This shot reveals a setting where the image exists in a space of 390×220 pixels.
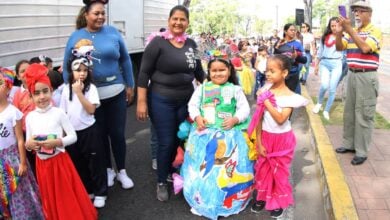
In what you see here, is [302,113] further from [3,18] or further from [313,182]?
[3,18]

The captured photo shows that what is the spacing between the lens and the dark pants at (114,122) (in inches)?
149

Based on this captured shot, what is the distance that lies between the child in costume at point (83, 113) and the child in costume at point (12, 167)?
0.47 m

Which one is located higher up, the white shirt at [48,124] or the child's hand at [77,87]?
the child's hand at [77,87]

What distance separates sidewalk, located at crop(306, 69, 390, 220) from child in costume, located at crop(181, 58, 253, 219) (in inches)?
40.7

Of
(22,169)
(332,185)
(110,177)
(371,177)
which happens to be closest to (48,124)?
(22,169)

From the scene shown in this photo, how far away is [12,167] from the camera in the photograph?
301 centimetres

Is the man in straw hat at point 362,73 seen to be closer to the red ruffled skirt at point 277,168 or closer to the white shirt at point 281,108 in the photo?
the white shirt at point 281,108

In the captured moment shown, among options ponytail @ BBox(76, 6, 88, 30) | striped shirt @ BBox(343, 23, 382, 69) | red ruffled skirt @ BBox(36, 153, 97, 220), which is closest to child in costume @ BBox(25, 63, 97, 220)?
red ruffled skirt @ BBox(36, 153, 97, 220)

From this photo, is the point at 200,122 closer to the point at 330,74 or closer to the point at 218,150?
the point at 218,150

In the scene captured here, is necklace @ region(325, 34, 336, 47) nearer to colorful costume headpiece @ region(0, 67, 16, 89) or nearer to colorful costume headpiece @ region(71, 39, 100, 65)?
colorful costume headpiece @ region(71, 39, 100, 65)

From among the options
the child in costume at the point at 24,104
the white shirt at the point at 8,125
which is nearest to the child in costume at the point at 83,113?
the child in costume at the point at 24,104

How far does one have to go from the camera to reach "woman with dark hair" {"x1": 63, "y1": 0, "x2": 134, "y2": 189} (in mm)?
3564

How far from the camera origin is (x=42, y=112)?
3.00 meters

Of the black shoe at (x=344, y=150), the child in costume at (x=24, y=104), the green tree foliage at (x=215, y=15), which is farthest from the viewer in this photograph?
the green tree foliage at (x=215, y=15)
